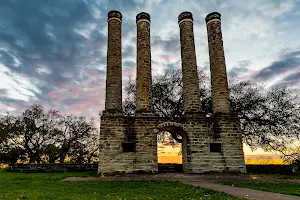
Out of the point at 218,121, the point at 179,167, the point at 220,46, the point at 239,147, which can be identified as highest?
the point at 220,46

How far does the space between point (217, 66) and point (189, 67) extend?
2061mm

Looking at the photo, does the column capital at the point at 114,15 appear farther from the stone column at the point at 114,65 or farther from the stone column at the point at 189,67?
the stone column at the point at 189,67

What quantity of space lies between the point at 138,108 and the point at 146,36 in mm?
5528

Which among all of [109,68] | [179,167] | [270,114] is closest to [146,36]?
[109,68]

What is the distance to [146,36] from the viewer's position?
18.4 metres

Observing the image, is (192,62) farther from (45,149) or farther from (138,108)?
(45,149)

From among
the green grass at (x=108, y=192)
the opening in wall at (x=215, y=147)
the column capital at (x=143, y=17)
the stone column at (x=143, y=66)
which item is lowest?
the green grass at (x=108, y=192)

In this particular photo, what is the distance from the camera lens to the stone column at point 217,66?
17391 millimetres

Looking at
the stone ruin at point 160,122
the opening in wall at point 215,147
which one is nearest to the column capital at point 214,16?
the stone ruin at point 160,122

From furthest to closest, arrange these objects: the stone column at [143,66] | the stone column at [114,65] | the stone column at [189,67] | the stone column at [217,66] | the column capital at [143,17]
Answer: the column capital at [143,17] < the stone column at [217,66] < the stone column at [189,67] < the stone column at [143,66] < the stone column at [114,65]

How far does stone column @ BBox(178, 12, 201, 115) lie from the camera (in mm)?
17266

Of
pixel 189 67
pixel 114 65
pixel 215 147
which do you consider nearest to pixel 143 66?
pixel 114 65

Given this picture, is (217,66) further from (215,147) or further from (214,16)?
(215,147)

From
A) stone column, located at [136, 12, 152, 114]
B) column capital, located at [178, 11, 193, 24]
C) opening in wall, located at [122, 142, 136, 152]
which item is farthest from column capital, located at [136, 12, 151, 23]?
opening in wall, located at [122, 142, 136, 152]
